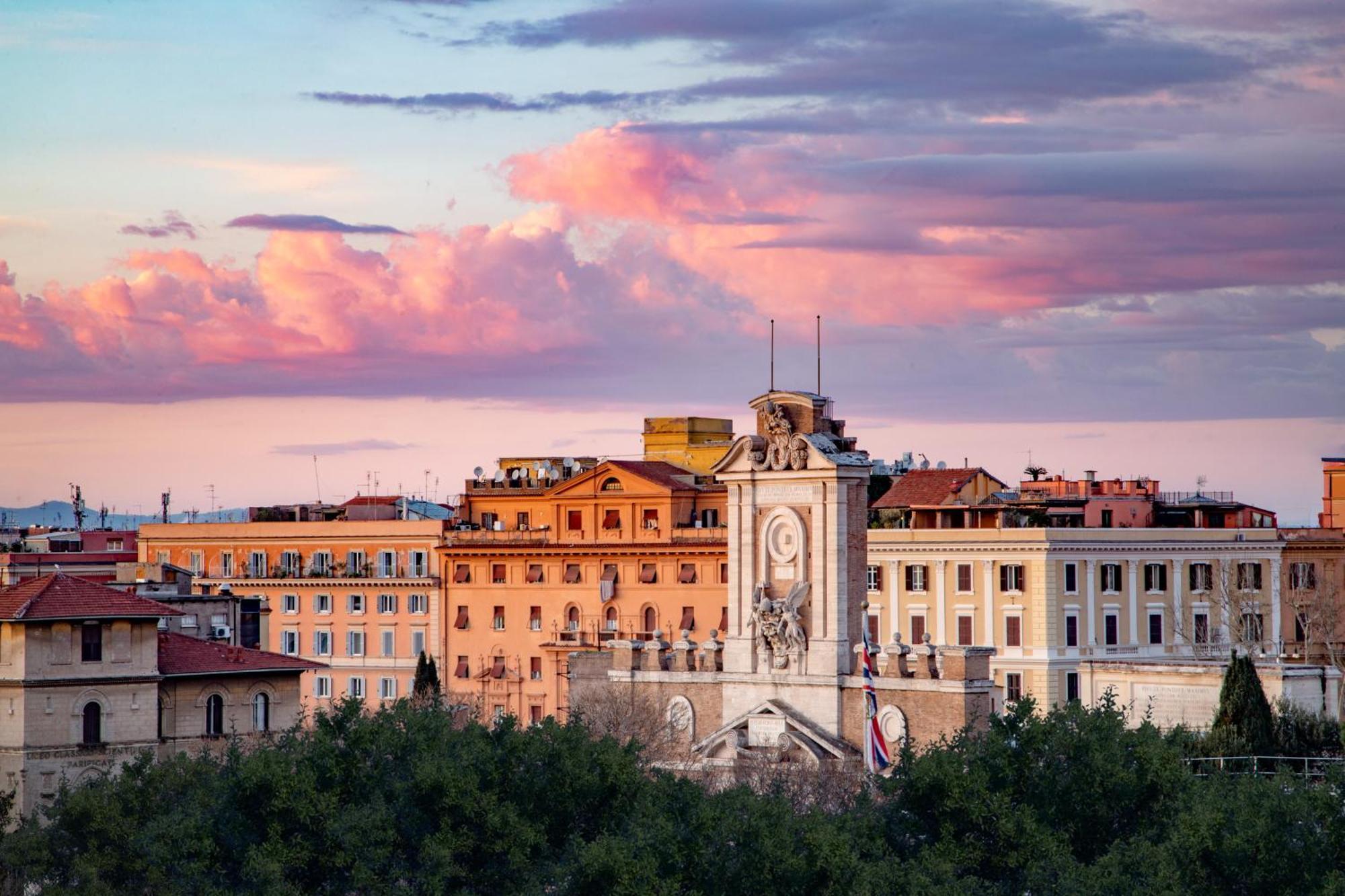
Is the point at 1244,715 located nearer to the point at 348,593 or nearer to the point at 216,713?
the point at 216,713

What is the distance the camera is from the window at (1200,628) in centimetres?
10475

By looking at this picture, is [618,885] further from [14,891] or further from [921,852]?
[14,891]

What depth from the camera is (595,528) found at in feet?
381

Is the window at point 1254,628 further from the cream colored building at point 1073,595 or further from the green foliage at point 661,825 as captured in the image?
the green foliage at point 661,825

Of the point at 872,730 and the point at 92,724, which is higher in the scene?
the point at 92,724

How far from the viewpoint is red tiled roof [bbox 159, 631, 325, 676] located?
270ft

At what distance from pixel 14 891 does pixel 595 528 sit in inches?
2261

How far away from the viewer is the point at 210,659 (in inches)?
3278

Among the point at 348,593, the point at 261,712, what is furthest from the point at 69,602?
the point at 348,593

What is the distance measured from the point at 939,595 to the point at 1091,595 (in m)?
6.01

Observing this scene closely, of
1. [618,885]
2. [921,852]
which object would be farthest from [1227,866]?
[618,885]

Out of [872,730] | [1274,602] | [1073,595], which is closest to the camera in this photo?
[872,730]

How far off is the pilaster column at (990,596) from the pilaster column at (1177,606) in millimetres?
7176

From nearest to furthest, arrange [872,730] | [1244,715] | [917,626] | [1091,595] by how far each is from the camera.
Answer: [1244,715] → [872,730] → [1091,595] → [917,626]
